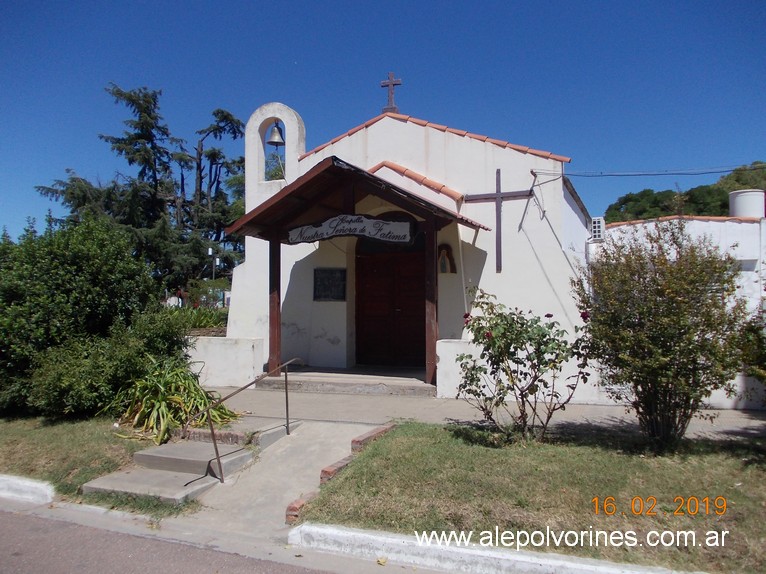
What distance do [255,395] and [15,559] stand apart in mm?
5400

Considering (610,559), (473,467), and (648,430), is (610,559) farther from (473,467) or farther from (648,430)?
(648,430)

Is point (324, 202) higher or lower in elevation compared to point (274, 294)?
higher

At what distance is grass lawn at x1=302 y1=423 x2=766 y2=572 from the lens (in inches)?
161

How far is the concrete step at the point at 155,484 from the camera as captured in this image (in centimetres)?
578

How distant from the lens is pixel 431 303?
974 centimetres

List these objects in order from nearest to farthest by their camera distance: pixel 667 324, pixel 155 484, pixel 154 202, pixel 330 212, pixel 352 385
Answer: pixel 667 324, pixel 155 484, pixel 352 385, pixel 330 212, pixel 154 202

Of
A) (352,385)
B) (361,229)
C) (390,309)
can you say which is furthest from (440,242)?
(352,385)

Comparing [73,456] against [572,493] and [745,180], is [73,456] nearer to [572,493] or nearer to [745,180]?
[572,493]

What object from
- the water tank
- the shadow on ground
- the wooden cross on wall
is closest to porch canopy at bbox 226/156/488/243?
the wooden cross on wall

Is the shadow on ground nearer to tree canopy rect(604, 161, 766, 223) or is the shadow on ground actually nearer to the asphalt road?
the asphalt road

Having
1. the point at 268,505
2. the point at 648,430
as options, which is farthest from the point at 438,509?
the point at 648,430

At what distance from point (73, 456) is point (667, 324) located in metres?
6.80

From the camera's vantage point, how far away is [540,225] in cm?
1040

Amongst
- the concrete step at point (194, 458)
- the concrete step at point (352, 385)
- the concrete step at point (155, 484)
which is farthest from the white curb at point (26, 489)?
the concrete step at point (352, 385)
